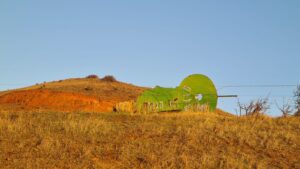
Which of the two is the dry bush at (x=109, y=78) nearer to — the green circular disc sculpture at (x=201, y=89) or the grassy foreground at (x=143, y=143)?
the green circular disc sculpture at (x=201, y=89)

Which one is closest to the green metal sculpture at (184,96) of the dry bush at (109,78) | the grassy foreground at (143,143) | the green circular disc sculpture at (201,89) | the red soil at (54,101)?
the green circular disc sculpture at (201,89)

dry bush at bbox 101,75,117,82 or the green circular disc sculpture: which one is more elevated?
dry bush at bbox 101,75,117,82

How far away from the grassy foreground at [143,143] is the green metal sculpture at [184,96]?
8.82 metres

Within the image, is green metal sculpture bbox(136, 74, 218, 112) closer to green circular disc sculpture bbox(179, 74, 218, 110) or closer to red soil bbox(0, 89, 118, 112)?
green circular disc sculpture bbox(179, 74, 218, 110)

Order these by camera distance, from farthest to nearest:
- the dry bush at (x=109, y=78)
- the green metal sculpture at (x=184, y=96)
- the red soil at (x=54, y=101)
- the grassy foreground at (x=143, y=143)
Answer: the dry bush at (x=109, y=78) → the red soil at (x=54, y=101) → the green metal sculpture at (x=184, y=96) → the grassy foreground at (x=143, y=143)

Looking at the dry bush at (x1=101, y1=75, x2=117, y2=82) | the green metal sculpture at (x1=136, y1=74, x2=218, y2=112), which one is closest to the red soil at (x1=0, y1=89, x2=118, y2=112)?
the green metal sculpture at (x1=136, y1=74, x2=218, y2=112)

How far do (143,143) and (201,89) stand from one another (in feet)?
49.0

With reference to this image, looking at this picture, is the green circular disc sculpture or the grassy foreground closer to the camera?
the grassy foreground

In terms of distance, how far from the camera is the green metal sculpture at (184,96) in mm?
27641

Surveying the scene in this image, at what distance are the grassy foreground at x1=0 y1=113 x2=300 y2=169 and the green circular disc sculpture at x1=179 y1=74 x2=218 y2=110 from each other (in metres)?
9.65

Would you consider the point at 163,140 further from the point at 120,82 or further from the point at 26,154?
the point at 120,82

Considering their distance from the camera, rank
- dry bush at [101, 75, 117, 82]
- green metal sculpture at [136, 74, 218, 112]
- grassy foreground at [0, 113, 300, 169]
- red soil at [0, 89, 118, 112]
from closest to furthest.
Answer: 1. grassy foreground at [0, 113, 300, 169]
2. green metal sculpture at [136, 74, 218, 112]
3. red soil at [0, 89, 118, 112]
4. dry bush at [101, 75, 117, 82]

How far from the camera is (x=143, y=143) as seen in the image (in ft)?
46.5

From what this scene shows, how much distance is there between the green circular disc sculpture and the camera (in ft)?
93.0
